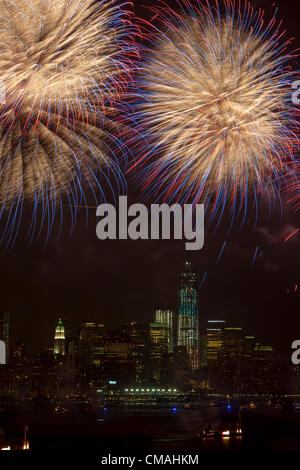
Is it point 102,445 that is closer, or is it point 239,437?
point 102,445

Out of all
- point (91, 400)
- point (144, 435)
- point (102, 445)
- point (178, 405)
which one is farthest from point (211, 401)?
point (102, 445)
